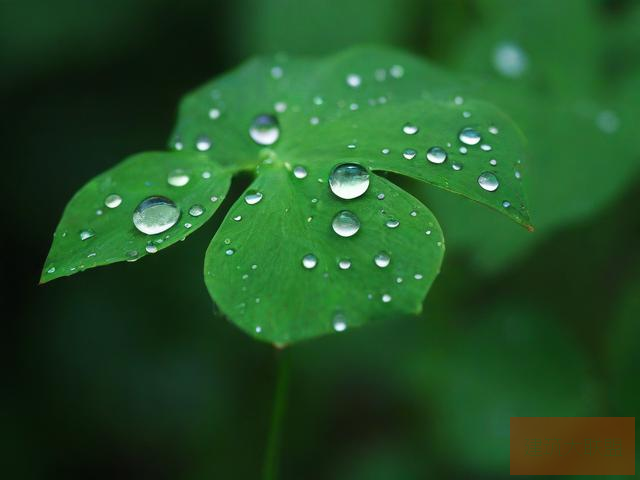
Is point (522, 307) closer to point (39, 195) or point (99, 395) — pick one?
point (99, 395)

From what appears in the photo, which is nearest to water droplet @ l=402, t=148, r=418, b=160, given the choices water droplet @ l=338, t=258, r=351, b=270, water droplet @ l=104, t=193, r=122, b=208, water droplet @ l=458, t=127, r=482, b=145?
water droplet @ l=458, t=127, r=482, b=145

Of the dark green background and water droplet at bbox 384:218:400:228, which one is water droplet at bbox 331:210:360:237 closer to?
water droplet at bbox 384:218:400:228

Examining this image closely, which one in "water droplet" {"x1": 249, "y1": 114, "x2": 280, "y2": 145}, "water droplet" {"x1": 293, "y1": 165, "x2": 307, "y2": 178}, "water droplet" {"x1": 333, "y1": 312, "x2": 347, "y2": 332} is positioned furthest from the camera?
"water droplet" {"x1": 249, "y1": 114, "x2": 280, "y2": 145}

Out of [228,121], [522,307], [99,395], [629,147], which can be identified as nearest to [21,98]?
[99,395]

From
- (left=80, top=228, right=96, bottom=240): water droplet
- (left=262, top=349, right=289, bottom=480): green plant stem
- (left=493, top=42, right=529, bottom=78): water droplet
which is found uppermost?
(left=493, top=42, right=529, bottom=78): water droplet

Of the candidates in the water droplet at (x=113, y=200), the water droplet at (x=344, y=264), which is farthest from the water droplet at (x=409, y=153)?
the water droplet at (x=113, y=200)

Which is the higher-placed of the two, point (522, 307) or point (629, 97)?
point (629, 97)
